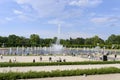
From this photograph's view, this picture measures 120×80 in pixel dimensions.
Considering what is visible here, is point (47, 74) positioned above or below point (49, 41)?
below

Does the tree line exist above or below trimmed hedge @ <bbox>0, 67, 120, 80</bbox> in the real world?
above

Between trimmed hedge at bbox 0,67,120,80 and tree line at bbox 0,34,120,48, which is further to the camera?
tree line at bbox 0,34,120,48

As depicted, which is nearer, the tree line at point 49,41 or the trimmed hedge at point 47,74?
the trimmed hedge at point 47,74

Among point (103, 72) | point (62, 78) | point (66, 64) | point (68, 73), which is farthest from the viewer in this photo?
point (66, 64)

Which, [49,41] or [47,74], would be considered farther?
[49,41]

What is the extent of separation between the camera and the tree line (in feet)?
338

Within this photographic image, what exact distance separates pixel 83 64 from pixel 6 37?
86252 mm

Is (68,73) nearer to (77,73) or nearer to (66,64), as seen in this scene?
(77,73)

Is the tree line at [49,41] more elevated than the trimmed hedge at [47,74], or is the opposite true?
the tree line at [49,41]

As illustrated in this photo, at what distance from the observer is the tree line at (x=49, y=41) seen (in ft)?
338

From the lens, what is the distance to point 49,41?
117188 millimetres

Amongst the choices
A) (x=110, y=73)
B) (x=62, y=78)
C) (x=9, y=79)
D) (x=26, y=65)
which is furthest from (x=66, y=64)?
(x=9, y=79)

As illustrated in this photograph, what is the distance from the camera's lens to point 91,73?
22.7 meters

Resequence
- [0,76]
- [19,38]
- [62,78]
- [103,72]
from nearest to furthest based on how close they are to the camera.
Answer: [0,76] → [62,78] → [103,72] → [19,38]
